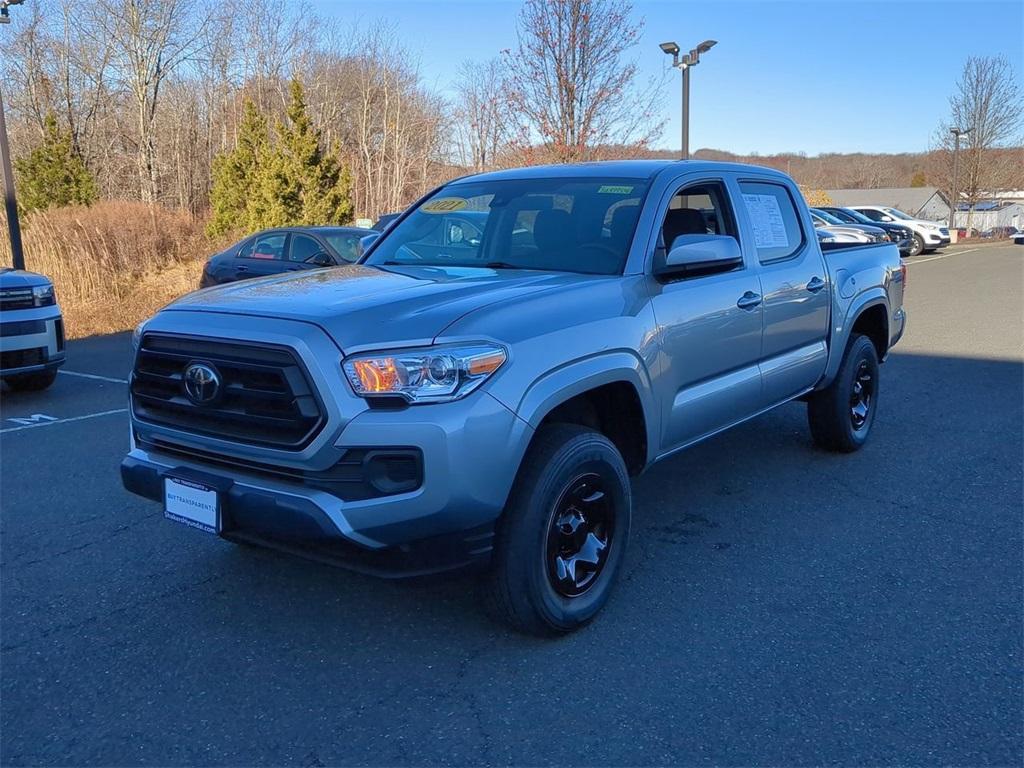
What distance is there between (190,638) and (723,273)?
2968 mm

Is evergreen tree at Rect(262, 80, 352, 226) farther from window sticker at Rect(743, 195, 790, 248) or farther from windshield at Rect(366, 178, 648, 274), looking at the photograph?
window sticker at Rect(743, 195, 790, 248)

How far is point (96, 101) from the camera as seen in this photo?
1449 inches

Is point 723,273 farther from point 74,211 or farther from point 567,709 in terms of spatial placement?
point 74,211

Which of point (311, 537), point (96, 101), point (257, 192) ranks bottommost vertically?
point (311, 537)

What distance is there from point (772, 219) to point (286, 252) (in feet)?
28.0

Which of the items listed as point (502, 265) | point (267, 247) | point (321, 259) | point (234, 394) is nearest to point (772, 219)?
point (502, 265)

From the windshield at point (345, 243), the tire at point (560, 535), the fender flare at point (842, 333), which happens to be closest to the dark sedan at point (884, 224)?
the windshield at point (345, 243)

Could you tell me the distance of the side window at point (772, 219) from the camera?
477 centimetres

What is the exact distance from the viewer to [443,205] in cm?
481

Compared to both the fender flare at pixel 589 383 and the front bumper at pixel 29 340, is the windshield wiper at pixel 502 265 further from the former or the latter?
the front bumper at pixel 29 340

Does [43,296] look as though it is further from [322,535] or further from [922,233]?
[922,233]

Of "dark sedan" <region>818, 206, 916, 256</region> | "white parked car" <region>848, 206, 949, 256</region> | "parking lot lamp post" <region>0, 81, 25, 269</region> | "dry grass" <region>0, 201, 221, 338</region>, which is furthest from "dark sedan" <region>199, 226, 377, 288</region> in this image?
"white parked car" <region>848, 206, 949, 256</region>

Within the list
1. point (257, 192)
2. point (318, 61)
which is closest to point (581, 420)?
point (257, 192)

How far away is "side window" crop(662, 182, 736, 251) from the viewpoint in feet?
14.3
